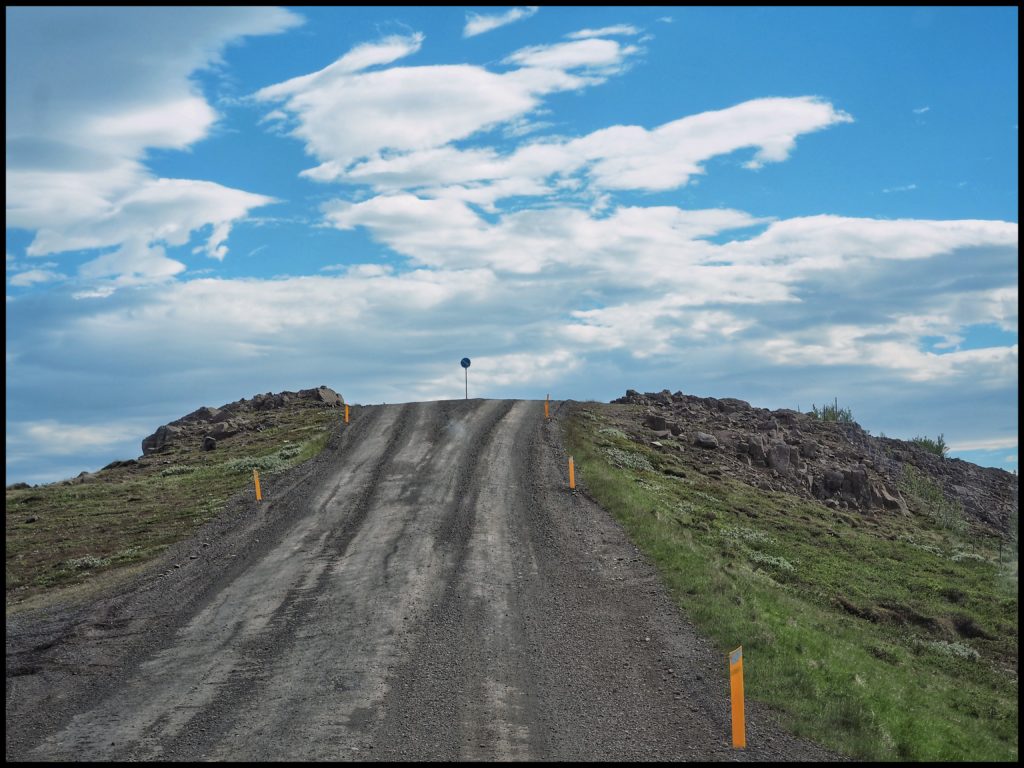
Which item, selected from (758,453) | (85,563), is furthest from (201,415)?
(758,453)

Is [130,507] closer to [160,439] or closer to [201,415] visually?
[160,439]

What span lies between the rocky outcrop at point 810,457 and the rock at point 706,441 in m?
0.05

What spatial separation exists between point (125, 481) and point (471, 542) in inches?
787

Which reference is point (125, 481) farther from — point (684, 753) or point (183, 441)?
point (684, 753)

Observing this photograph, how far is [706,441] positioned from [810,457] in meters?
5.34

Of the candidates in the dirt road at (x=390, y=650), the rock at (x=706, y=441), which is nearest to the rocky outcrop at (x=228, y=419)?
the dirt road at (x=390, y=650)

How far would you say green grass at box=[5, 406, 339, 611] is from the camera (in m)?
24.5

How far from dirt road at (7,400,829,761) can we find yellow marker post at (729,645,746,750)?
244 mm

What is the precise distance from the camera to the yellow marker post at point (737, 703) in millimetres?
12547

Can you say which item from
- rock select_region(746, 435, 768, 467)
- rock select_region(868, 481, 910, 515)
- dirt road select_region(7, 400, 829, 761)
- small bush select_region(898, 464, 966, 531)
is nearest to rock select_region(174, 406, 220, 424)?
dirt road select_region(7, 400, 829, 761)

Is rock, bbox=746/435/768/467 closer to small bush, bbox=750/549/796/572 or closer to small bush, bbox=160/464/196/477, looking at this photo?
small bush, bbox=750/549/796/572

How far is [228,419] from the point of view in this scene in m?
45.7

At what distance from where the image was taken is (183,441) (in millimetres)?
43156

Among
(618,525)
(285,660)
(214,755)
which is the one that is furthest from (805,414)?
(214,755)
